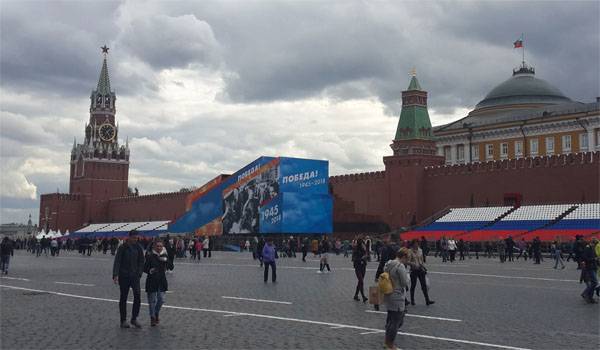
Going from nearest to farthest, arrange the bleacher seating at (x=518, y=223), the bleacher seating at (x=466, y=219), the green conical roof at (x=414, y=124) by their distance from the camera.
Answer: the bleacher seating at (x=518, y=223)
the bleacher seating at (x=466, y=219)
the green conical roof at (x=414, y=124)

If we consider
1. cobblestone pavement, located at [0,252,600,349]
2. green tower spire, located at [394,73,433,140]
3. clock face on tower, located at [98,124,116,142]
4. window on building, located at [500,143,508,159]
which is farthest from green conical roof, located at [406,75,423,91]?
clock face on tower, located at [98,124,116,142]

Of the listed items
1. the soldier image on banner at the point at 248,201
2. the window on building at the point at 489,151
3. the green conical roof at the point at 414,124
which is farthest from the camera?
the window on building at the point at 489,151

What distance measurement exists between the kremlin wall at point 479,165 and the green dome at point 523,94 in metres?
0.09

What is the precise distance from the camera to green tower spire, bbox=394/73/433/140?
164 ft

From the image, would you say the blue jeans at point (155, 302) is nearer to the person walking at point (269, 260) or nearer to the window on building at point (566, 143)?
Answer: the person walking at point (269, 260)

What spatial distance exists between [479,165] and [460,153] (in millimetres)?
17144

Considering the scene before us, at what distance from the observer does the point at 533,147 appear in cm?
5744

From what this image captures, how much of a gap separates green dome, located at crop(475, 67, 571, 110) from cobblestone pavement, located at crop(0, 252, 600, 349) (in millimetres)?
49207

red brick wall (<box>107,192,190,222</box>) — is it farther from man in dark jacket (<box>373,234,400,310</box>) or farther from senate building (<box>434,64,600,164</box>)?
man in dark jacket (<box>373,234,400,310</box>)

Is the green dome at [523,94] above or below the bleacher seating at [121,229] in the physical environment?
above

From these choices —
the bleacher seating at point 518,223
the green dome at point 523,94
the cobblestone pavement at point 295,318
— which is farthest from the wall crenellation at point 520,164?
the cobblestone pavement at point 295,318

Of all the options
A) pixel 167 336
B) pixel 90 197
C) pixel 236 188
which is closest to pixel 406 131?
pixel 236 188

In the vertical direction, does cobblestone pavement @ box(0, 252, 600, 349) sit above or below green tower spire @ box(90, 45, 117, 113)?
below

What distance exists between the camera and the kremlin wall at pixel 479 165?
4194cm
